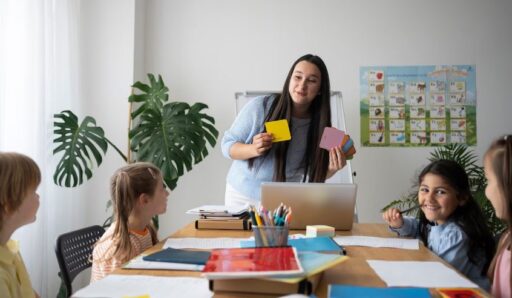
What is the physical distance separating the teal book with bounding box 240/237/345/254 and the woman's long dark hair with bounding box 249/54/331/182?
73 cm

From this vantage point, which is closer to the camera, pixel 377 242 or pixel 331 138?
pixel 377 242

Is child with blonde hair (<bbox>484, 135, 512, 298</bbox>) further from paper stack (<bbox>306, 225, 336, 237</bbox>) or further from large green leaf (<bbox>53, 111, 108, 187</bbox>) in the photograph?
large green leaf (<bbox>53, 111, 108, 187</bbox>)

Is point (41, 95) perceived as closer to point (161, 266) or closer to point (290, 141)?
point (290, 141)

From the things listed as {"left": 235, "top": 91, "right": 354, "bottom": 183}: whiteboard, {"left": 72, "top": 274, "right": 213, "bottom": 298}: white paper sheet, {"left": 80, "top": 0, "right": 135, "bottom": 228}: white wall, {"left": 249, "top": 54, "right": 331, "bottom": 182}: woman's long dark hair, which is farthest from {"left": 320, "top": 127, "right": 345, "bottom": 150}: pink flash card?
{"left": 80, "top": 0, "right": 135, "bottom": 228}: white wall

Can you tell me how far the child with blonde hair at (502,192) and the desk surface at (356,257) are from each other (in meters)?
0.15

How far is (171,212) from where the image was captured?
3.85m

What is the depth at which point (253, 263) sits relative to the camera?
1002 mm

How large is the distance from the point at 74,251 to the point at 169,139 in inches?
52.7

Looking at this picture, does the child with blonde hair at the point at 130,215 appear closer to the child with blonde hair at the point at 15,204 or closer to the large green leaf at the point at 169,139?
the child with blonde hair at the point at 15,204

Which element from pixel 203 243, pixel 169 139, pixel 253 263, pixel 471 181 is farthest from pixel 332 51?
pixel 253 263

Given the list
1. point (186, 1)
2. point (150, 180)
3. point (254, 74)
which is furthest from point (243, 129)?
point (186, 1)

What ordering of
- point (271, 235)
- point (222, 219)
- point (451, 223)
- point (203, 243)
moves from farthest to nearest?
point (222, 219) < point (451, 223) < point (203, 243) < point (271, 235)

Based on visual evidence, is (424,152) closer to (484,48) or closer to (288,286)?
(484,48)

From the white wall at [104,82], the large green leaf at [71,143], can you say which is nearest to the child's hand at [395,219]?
the large green leaf at [71,143]
